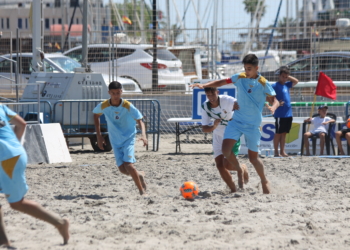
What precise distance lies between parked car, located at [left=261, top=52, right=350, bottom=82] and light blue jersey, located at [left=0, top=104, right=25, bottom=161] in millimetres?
11411

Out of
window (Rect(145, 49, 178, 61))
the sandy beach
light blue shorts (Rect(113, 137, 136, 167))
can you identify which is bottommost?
the sandy beach

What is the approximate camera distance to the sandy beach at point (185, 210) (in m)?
5.18

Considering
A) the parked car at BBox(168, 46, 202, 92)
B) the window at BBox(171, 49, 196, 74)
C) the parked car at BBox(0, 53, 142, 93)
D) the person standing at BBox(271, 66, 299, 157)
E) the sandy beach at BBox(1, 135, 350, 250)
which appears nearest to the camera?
the sandy beach at BBox(1, 135, 350, 250)

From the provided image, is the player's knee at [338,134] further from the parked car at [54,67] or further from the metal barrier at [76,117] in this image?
the parked car at [54,67]

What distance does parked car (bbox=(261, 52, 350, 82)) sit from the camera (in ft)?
50.1

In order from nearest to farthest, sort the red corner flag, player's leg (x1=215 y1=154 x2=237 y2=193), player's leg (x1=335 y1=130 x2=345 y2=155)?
player's leg (x1=215 y1=154 x2=237 y2=193) < player's leg (x1=335 y1=130 x2=345 y2=155) < the red corner flag

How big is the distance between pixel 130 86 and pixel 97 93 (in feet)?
10.3

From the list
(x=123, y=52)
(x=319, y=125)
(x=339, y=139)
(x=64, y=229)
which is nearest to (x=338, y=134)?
(x=339, y=139)

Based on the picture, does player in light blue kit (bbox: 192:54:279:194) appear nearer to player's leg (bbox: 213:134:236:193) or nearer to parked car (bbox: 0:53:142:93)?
player's leg (bbox: 213:134:236:193)

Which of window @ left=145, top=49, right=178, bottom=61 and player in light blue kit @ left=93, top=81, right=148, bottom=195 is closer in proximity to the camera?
player in light blue kit @ left=93, top=81, right=148, bottom=195

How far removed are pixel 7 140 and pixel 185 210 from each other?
7.41ft

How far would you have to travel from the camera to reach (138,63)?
1703cm

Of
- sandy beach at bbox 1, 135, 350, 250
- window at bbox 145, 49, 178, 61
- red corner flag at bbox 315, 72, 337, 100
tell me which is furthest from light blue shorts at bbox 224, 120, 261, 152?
window at bbox 145, 49, 178, 61

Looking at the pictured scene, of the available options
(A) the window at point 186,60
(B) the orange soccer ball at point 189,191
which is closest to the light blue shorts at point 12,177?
(B) the orange soccer ball at point 189,191
